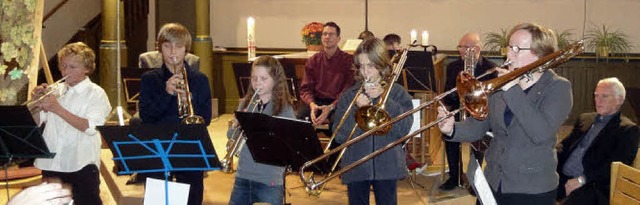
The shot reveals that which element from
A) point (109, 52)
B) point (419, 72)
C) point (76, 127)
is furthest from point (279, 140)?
point (109, 52)

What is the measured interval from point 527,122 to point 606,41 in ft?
27.7

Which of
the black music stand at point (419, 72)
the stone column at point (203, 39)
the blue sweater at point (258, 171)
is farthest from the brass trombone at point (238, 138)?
the stone column at point (203, 39)

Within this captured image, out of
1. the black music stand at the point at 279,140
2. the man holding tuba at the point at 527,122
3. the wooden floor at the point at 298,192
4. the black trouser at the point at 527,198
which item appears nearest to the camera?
the man holding tuba at the point at 527,122

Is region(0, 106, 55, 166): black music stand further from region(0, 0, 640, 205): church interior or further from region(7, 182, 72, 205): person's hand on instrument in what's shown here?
region(0, 0, 640, 205): church interior

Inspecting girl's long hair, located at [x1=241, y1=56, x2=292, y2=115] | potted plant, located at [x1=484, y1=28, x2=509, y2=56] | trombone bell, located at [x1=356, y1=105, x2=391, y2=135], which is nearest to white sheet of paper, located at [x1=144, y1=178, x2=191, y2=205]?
girl's long hair, located at [x1=241, y1=56, x2=292, y2=115]

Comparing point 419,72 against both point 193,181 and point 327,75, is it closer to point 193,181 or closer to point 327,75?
point 327,75

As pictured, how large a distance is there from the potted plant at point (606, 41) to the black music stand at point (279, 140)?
804cm

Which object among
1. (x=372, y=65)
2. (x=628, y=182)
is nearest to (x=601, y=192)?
(x=628, y=182)

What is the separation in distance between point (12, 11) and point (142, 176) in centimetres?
201

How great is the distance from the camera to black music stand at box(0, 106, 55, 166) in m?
4.95

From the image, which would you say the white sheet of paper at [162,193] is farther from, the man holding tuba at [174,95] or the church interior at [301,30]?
the church interior at [301,30]

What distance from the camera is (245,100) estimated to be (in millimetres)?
5211

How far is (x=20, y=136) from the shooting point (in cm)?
501

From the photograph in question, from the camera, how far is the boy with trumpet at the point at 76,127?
548 cm
